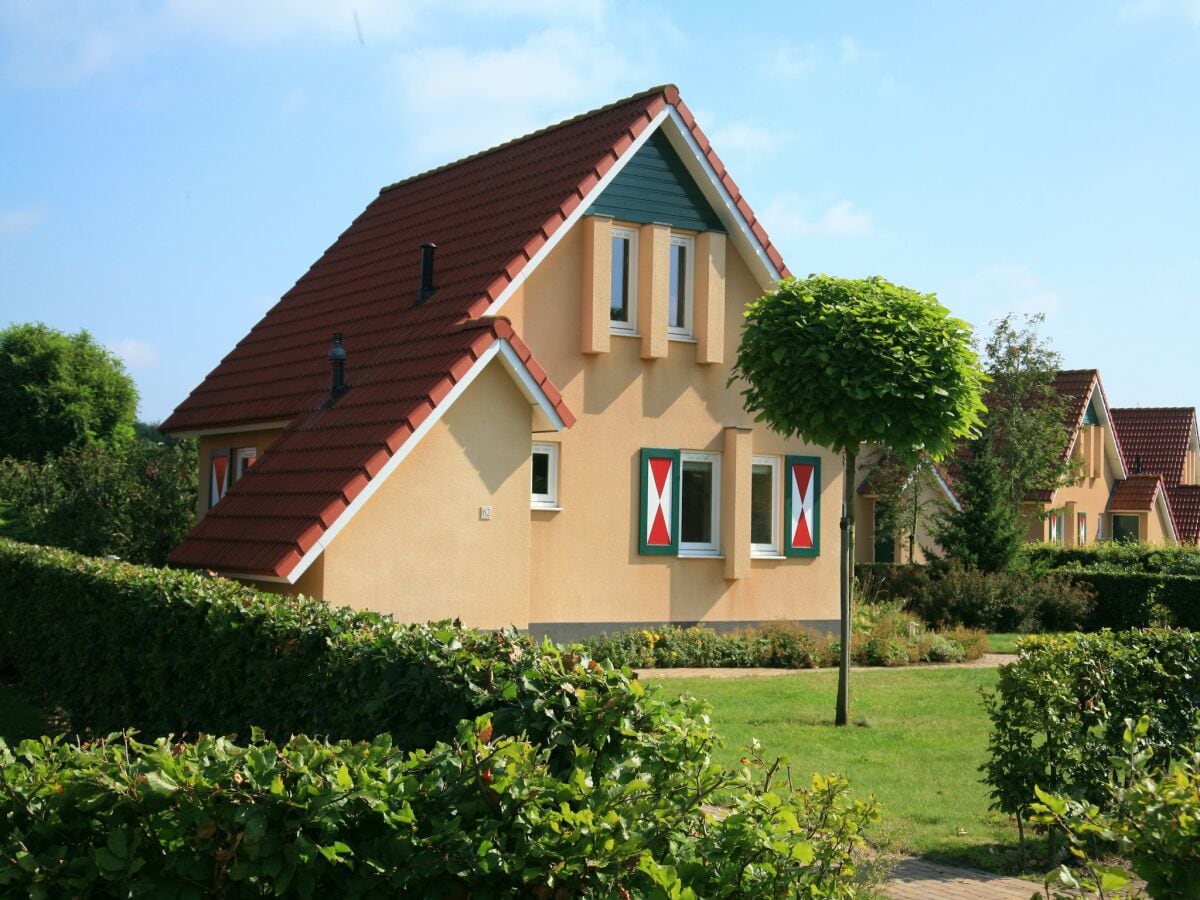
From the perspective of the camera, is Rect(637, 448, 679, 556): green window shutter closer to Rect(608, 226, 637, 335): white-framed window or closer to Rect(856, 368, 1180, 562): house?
Rect(608, 226, 637, 335): white-framed window

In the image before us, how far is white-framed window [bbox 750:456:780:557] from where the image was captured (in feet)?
68.6

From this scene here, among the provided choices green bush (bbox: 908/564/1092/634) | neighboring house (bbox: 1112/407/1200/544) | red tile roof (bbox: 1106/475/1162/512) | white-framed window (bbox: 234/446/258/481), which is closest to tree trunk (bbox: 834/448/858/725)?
green bush (bbox: 908/564/1092/634)

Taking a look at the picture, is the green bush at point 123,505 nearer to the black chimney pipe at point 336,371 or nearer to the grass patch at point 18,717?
the black chimney pipe at point 336,371

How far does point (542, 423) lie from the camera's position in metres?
17.0

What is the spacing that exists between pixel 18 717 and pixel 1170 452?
47211 mm

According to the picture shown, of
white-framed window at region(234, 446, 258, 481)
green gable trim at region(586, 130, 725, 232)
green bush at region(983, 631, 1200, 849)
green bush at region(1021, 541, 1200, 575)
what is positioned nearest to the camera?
green bush at region(983, 631, 1200, 849)

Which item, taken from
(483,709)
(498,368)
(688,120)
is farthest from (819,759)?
(688,120)

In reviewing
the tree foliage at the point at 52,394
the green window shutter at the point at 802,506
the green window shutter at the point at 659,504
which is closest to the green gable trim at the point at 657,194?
the green window shutter at the point at 659,504

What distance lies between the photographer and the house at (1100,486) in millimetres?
35875

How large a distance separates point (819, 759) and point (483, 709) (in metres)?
5.79

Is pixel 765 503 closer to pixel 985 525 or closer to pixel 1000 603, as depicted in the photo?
pixel 1000 603

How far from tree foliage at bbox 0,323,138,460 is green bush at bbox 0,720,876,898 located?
41.9 meters

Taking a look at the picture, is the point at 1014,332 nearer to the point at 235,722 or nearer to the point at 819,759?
the point at 819,759

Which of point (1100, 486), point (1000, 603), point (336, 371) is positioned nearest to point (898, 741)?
point (336, 371)
